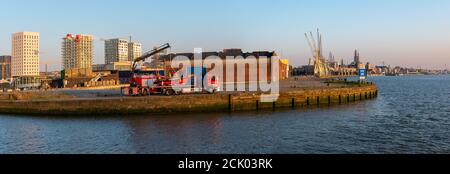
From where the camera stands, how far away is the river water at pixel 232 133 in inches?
917

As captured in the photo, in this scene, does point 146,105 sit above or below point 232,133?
above

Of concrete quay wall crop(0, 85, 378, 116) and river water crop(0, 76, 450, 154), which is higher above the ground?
concrete quay wall crop(0, 85, 378, 116)

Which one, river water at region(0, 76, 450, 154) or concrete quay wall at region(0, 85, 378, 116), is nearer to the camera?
river water at region(0, 76, 450, 154)

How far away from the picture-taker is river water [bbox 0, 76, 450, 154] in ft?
76.4

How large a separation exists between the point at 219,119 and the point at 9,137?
1750cm

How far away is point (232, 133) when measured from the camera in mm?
28297

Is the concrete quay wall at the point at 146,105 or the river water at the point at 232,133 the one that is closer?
the river water at the point at 232,133

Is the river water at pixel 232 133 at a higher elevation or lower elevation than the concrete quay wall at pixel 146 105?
lower

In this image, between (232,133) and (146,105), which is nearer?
(232,133)

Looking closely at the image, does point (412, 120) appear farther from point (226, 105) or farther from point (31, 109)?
point (31, 109)
